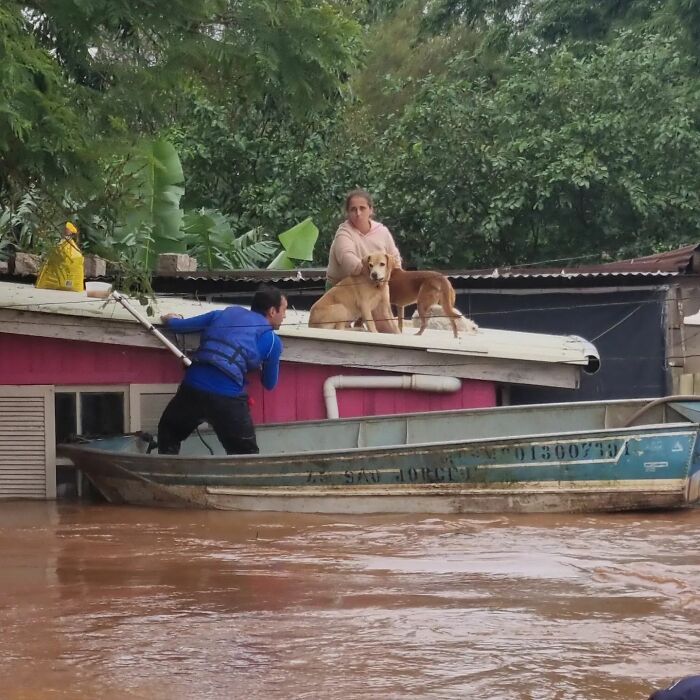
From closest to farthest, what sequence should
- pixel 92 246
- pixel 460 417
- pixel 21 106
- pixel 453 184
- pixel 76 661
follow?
pixel 76 661 < pixel 21 106 < pixel 460 417 < pixel 92 246 < pixel 453 184

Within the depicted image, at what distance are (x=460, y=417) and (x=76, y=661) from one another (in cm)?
601

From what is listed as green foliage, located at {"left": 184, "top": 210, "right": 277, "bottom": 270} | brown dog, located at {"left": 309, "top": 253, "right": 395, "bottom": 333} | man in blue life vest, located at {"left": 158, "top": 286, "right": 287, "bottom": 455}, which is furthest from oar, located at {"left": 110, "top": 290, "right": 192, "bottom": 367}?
green foliage, located at {"left": 184, "top": 210, "right": 277, "bottom": 270}

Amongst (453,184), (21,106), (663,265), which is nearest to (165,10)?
(21,106)

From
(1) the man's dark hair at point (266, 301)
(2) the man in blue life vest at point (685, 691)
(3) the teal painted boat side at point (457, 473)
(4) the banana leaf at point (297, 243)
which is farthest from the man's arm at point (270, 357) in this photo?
(2) the man in blue life vest at point (685, 691)

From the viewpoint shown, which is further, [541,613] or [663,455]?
[663,455]

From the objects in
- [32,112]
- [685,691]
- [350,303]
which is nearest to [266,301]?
[350,303]

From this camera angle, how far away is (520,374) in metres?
11.6

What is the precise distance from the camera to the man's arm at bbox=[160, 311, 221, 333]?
10727 mm

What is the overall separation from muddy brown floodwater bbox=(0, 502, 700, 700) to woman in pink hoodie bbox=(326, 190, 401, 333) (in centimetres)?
231

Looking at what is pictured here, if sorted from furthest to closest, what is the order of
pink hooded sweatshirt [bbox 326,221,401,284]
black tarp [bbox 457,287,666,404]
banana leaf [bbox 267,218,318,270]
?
banana leaf [bbox 267,218,318,270] → black tarp [bbox 457,287,666,404] → pink hooded sweatshirt [bbox 326,221,401,284]

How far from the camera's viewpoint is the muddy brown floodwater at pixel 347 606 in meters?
5.76

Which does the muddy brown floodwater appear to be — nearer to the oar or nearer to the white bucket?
the oar

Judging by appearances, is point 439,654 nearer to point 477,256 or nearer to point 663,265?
point 663,265

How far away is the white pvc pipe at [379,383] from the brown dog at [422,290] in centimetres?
57
